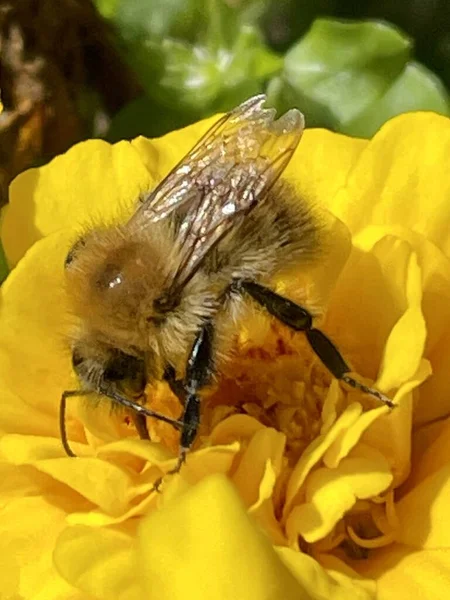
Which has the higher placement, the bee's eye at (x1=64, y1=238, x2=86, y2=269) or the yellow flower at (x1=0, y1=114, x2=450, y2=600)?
the bee's eye at (x1=64, y1=238, x2=86, y2=269)

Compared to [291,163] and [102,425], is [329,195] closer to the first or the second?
[291,163]

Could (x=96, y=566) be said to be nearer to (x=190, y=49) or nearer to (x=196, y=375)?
(x=196, y=375)

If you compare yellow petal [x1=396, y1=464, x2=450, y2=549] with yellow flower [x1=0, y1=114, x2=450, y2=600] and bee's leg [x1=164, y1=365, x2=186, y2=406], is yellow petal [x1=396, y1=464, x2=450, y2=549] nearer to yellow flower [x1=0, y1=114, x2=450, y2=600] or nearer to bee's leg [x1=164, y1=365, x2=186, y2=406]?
yellow flower [x1=0, y1=114, x2=450, y2=600]

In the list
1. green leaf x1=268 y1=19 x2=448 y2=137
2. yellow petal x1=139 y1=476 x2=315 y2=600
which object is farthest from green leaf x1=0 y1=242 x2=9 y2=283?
yellow petal x1=139 y1=476 x2=315 y2=600

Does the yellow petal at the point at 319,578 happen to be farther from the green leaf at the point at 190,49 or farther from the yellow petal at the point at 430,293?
the green leaf at the point at 190,49

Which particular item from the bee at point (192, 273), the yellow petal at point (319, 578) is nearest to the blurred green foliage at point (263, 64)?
the bee at point (192, 273)
